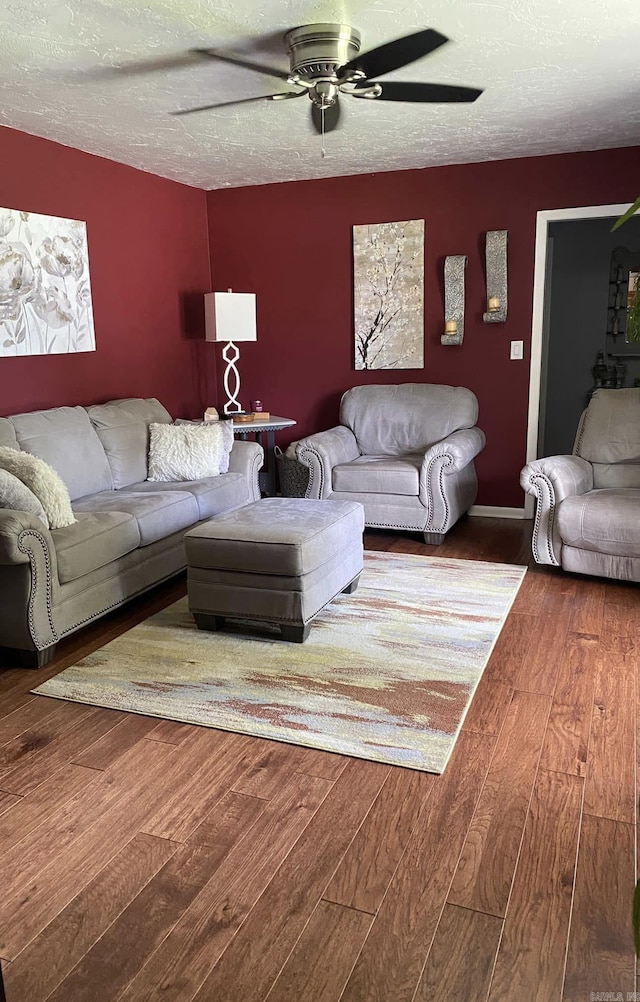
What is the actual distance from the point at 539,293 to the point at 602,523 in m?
1.96

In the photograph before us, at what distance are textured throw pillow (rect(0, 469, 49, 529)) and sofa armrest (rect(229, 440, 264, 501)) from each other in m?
1.64

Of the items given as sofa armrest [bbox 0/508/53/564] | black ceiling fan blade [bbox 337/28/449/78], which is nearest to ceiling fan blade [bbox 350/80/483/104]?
black ceiling fan blade [bbox 337/28/449/78]

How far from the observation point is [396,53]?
262 cm

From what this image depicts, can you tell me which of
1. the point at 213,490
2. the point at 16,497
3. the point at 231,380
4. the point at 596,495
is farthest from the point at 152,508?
the point at 231,380

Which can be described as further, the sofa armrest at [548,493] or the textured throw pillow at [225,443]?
the textured throw pillow at [225,443]

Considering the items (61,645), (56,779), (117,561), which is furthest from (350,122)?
(56,779)

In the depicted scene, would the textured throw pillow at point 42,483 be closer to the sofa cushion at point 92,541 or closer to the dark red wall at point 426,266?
the sofa cushion at point 92,541

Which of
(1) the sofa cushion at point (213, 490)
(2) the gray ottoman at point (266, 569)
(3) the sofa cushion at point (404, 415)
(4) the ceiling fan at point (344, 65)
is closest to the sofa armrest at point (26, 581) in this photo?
(2) the gray ottoman at point (266, 569)

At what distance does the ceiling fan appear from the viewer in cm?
262

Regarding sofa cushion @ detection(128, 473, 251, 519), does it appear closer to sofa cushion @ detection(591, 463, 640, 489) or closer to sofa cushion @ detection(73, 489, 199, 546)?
sofa cushion @ detection(73, 489, 199, 546)

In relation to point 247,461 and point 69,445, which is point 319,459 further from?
point 69,445

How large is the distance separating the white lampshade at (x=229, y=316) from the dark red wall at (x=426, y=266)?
51 centimetres

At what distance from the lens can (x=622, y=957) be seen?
5.28 feet

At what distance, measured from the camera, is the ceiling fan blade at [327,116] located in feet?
10.3
